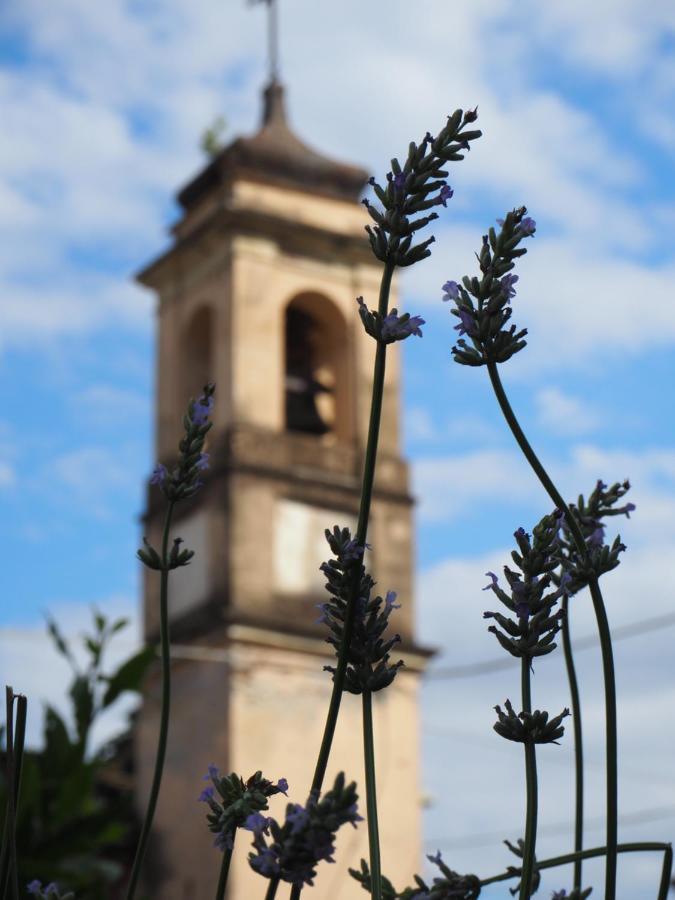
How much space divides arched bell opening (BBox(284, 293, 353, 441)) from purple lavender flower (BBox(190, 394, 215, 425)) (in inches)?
988

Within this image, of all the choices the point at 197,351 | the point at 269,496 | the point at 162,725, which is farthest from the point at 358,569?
the point at 197,351

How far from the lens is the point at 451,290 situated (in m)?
1.35

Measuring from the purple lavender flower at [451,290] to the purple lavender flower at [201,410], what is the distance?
0.19 metres

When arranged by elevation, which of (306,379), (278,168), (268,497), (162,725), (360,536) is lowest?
(162,725)

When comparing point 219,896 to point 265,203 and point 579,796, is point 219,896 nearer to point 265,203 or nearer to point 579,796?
point 579,796

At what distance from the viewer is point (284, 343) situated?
28188 millimetres

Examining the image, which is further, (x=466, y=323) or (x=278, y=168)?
(x=278, y=168)

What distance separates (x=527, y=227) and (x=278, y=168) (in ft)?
89.4

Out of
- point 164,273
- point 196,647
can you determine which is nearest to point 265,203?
point 164,273

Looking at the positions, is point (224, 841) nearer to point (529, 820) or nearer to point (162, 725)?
point (162, 725)

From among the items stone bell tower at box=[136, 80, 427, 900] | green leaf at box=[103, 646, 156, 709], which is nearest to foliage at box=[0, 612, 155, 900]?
green leaf at box=[103, 646, 156, 709]

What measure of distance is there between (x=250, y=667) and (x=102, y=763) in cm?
2102

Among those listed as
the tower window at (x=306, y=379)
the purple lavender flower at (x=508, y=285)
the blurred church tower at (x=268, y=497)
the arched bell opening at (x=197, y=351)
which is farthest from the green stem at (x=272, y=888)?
the arched bell opening at (x=197, y=351)

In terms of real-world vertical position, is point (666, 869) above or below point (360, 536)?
below
